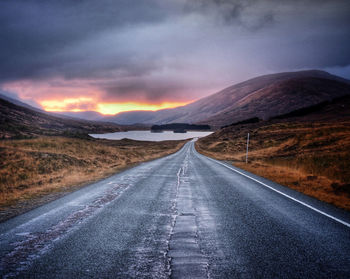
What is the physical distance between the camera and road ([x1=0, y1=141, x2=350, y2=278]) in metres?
3.11

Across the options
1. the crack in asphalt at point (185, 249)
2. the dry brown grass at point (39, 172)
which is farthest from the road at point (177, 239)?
the dry brown grass at point (39, 172)

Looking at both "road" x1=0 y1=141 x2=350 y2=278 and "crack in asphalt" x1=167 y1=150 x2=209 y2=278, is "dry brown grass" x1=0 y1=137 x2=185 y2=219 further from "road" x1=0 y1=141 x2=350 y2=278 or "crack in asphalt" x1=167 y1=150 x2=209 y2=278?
"crack in asphalt" x1=167 y1=150 x2=209 y2=278

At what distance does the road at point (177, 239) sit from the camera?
10.2 feet

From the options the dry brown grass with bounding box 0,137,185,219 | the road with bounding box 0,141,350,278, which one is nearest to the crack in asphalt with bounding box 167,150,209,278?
the road with bounding box 0,141,350,278

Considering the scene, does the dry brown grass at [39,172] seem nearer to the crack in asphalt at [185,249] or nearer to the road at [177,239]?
the road at [177,239]

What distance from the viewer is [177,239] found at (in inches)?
164

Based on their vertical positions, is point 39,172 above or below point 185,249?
below

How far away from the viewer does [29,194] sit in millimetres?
8234

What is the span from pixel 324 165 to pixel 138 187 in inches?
570

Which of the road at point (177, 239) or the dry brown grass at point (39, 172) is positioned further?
the dry brown grass at point (39, 172)

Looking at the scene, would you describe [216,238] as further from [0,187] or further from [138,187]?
[0,187]

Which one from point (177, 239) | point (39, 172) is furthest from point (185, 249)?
point (39, 172)

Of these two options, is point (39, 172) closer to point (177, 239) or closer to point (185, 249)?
point (177, 239)

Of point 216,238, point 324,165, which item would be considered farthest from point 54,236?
point 324,165
